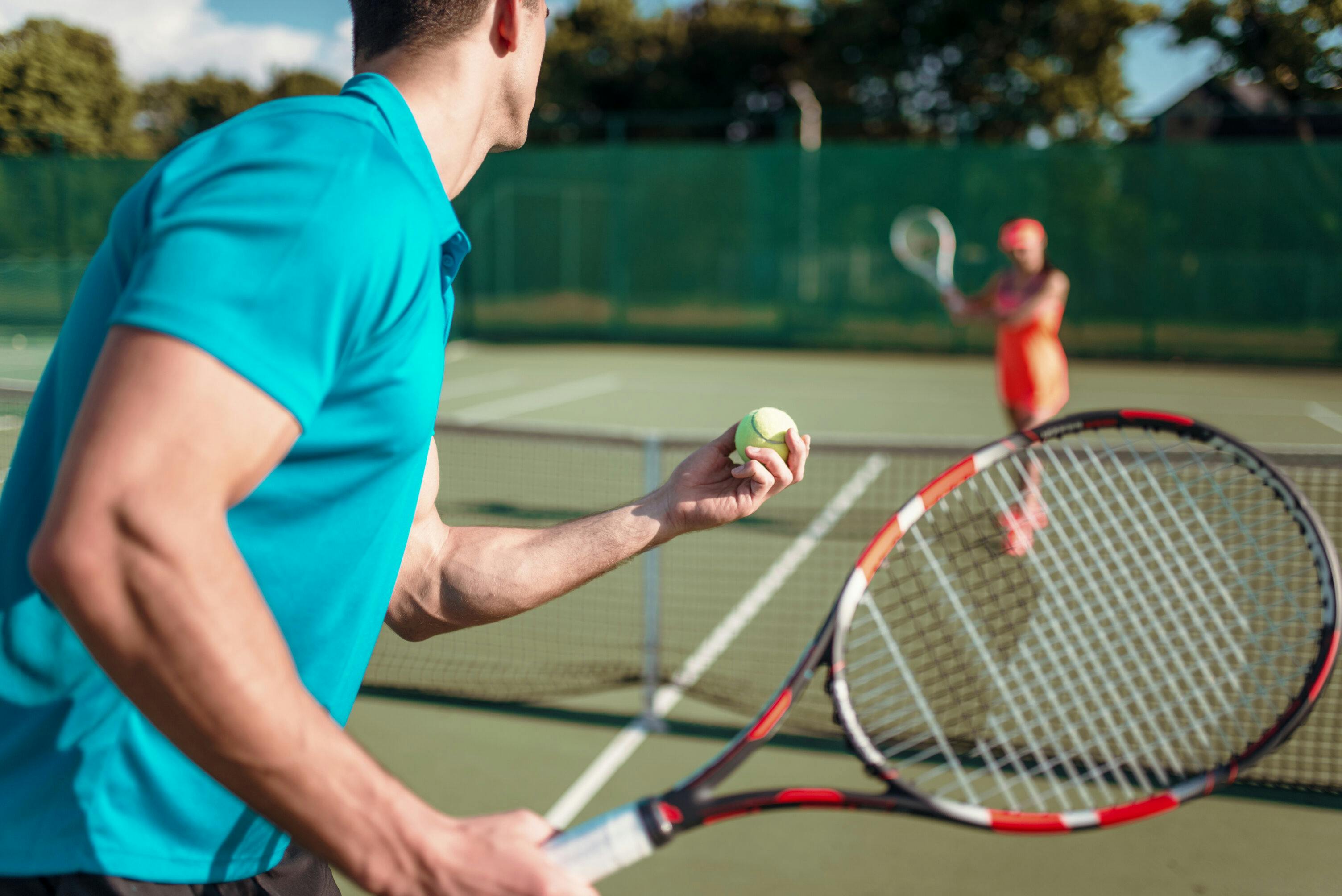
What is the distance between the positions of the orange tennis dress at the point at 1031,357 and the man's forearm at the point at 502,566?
4.88 metres

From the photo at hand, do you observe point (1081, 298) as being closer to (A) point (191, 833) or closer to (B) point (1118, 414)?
(B) point (1118, 414)

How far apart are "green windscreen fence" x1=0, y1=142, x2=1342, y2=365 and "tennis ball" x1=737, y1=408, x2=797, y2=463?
47.6 ft

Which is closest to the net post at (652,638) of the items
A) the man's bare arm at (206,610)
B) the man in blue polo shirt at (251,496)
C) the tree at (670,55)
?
the man in blue polo shirt at (251,496)

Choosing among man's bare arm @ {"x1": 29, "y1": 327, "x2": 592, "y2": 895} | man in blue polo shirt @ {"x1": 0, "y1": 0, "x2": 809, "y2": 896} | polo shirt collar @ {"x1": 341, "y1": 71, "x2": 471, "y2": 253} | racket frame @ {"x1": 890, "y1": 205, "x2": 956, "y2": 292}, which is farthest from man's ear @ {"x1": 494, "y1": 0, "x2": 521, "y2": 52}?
racket frame @ {"x1": 890, "y1": 205, "x2": 956, "y2": 292}

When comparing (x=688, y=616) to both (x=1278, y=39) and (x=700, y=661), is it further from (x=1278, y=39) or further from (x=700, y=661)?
(x=1278, y=39)

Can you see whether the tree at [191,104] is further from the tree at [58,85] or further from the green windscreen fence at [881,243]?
the tree at [58,85]

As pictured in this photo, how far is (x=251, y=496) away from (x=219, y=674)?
20 centimetres

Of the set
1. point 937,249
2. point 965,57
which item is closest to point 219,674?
point 937,249

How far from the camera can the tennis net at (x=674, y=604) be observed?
139 inches

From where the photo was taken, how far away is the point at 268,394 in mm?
895

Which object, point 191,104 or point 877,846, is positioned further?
point 191,104

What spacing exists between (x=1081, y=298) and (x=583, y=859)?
50.0 ft

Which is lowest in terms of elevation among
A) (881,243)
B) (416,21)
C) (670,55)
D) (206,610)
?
(206,610)

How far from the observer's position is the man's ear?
123cm
